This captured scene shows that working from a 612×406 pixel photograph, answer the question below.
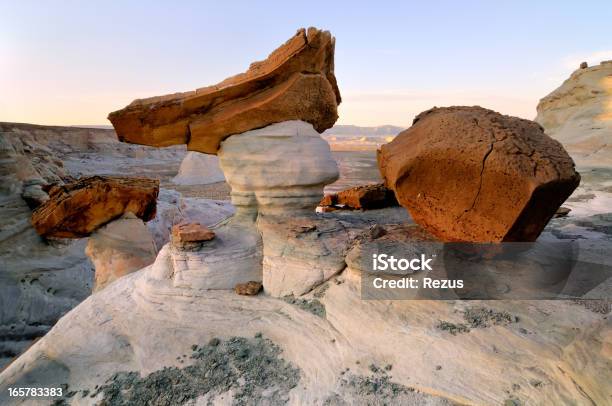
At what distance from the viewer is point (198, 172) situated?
19.7m

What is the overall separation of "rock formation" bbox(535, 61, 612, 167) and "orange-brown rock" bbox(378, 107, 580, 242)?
863cm

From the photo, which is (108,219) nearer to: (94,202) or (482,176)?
(94,202)

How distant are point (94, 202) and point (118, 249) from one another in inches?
29.3

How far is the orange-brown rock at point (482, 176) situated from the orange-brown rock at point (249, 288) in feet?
4.37

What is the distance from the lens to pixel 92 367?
9.25 ft

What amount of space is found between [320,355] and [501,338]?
1059 millimetres

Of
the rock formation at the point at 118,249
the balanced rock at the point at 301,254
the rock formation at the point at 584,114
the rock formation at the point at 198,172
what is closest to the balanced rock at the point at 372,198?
the balanced rock at the point at 301,254

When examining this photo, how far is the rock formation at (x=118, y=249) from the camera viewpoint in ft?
19.2

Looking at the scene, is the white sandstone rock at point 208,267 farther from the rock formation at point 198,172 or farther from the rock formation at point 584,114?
the rock formation at point 198,172

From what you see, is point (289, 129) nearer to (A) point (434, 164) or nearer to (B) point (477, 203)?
(A) point (434, 164)

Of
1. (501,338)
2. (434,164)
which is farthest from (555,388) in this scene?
(434,164)

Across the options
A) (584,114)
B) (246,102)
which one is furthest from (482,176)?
(584,114)

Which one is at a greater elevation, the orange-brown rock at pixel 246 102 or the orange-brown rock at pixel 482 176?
the orange-brown rock at pixel 246 102

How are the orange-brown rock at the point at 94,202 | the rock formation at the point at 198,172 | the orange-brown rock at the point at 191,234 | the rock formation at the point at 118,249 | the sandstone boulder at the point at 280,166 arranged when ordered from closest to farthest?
the orange-brown rock at the point at 191,234, the sandstone boulder at the point at 280,166, the orange-brown rock at the point at 94,202, the rock formation at the point at 118,249, the rock formation at the point at 198,172
